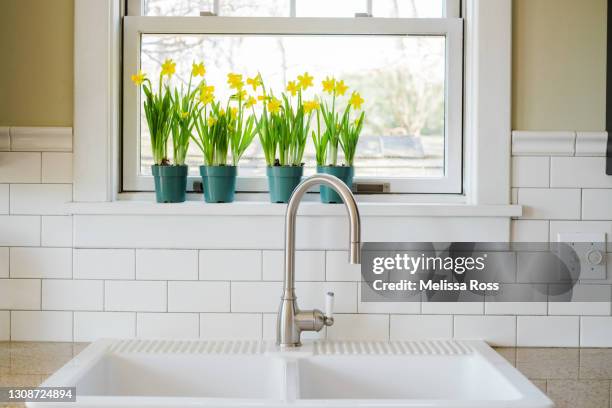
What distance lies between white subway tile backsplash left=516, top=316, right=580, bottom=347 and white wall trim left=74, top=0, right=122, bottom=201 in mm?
1122

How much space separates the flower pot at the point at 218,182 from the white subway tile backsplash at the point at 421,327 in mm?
531

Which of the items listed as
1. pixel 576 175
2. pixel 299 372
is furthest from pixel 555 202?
pixel 299 372

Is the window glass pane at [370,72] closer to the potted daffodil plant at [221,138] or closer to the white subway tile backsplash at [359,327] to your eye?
the potted daffodil plant at [221,138]

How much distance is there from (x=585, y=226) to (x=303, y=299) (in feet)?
2.45

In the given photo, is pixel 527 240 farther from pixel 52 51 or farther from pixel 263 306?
pixel 52 51

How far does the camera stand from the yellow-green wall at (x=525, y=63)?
1900mm

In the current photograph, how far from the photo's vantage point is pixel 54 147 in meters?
1.91

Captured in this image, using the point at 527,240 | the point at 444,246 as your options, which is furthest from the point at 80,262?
the point at 527,240

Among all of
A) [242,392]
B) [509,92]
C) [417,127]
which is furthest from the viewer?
[417,127]

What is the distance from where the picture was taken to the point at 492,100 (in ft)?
6.19

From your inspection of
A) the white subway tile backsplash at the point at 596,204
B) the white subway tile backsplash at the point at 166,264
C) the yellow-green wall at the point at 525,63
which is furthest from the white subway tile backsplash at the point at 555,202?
the white subway tile backsplash at the point at 166,264

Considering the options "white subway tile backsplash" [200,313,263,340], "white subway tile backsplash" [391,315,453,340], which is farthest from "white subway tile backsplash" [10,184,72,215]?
"white subway tile backsplash" [391,315,453,340]

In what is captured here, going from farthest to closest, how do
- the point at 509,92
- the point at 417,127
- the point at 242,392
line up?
the point at 417,127, the point at 509,92, the point at 242,392

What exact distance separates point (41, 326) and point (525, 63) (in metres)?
1.41
